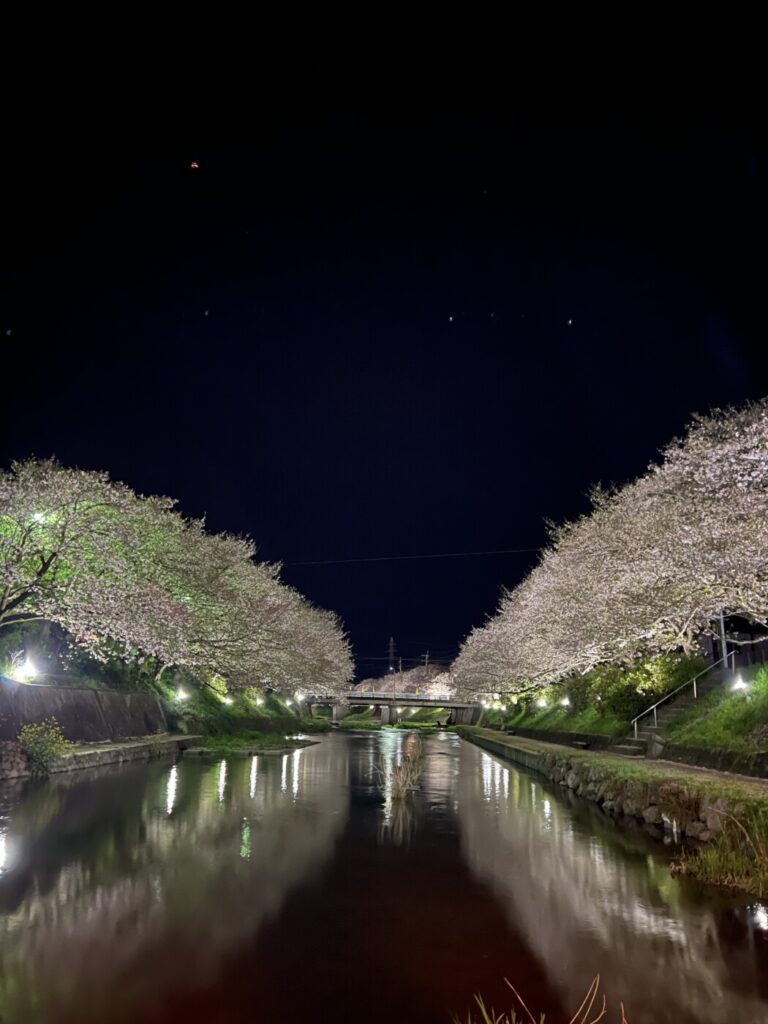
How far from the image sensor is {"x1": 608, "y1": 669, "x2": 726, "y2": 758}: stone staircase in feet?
88.7

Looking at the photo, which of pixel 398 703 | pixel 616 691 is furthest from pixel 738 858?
pixel 398 703

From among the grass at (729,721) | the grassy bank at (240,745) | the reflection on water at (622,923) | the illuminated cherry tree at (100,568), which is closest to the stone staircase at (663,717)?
the grass at (729,721)

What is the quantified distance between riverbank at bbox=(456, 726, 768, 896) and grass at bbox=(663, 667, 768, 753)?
1251mm

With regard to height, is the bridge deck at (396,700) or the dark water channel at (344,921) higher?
the dark water channel at (344,921)

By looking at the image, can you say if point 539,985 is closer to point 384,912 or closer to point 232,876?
point 384,912

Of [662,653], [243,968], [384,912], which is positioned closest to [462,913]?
[384,912]

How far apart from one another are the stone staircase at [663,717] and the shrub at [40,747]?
20188 mm

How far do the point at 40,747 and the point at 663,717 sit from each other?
76.0ft

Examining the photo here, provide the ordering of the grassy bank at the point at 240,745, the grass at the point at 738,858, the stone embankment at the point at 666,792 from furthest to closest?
1. the grassy bank at the point at 240,745
2. the stone embankment at the point at 666,792
3. the grass at the point at 738,858

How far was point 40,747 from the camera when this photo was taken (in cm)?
2175

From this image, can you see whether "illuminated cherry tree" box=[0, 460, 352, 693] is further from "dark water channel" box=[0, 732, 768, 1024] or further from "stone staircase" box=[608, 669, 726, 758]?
"stone staircase" box=[608, 669, 726, 758]

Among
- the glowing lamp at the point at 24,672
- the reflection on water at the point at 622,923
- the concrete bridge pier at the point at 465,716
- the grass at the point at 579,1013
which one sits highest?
the glowing lamp at the point at 24,672

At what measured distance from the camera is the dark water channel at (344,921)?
20.7ft

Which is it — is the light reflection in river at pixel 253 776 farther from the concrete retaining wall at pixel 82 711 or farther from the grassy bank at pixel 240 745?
the concrete retaining wall at pixel 82 711
